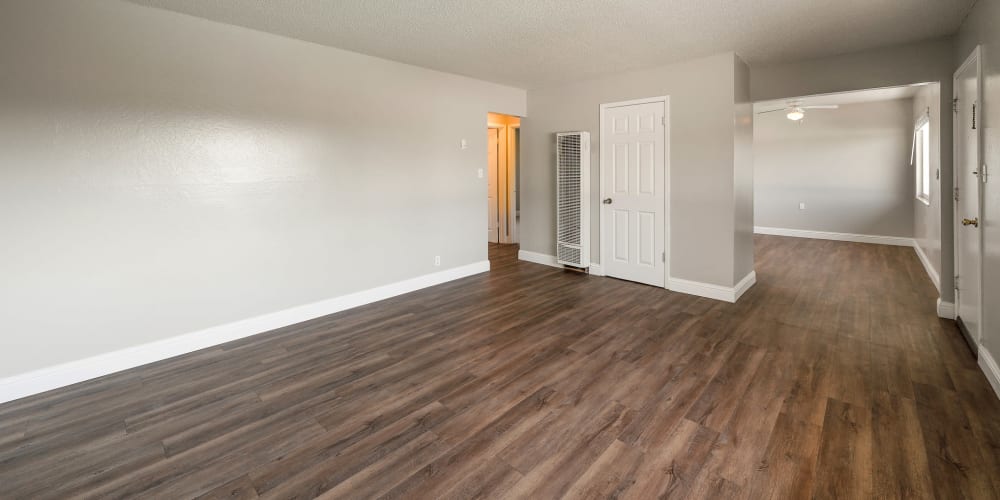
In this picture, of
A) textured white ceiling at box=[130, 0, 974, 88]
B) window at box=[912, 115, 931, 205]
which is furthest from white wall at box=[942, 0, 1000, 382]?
window at box=[912, 115, 931, 205]

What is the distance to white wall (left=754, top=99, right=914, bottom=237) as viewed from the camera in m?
7.63

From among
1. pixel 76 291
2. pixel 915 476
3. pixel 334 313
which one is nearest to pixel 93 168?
pixel 76 291

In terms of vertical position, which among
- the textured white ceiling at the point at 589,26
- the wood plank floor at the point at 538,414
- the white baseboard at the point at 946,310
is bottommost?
the wood plank floor at the point at 538,414

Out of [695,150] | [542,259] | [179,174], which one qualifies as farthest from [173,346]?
[695,150]

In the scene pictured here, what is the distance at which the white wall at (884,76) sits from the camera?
393 cm

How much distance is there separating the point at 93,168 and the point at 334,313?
6.93ft

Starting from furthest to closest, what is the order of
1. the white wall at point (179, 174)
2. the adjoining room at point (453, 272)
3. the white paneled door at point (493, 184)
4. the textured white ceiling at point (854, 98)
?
the white paneled door at point (493, 184)
the textured white ceiling at point (854, 98)
the white wall at point (179, 174)
the adjoining room at point (453, 272)

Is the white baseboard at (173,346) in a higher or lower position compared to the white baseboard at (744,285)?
lower

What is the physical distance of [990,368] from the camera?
2723 millimetres

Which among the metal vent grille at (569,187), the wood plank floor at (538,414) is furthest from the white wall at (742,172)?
the metal vent grille at (569,187)

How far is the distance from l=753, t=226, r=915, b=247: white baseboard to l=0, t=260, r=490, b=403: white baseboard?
24.6 feet

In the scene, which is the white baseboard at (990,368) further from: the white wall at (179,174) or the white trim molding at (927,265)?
the white wall at (179,174)

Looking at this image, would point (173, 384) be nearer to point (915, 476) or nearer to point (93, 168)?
point (93, 168)

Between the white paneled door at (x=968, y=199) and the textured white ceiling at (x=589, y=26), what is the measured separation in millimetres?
586
